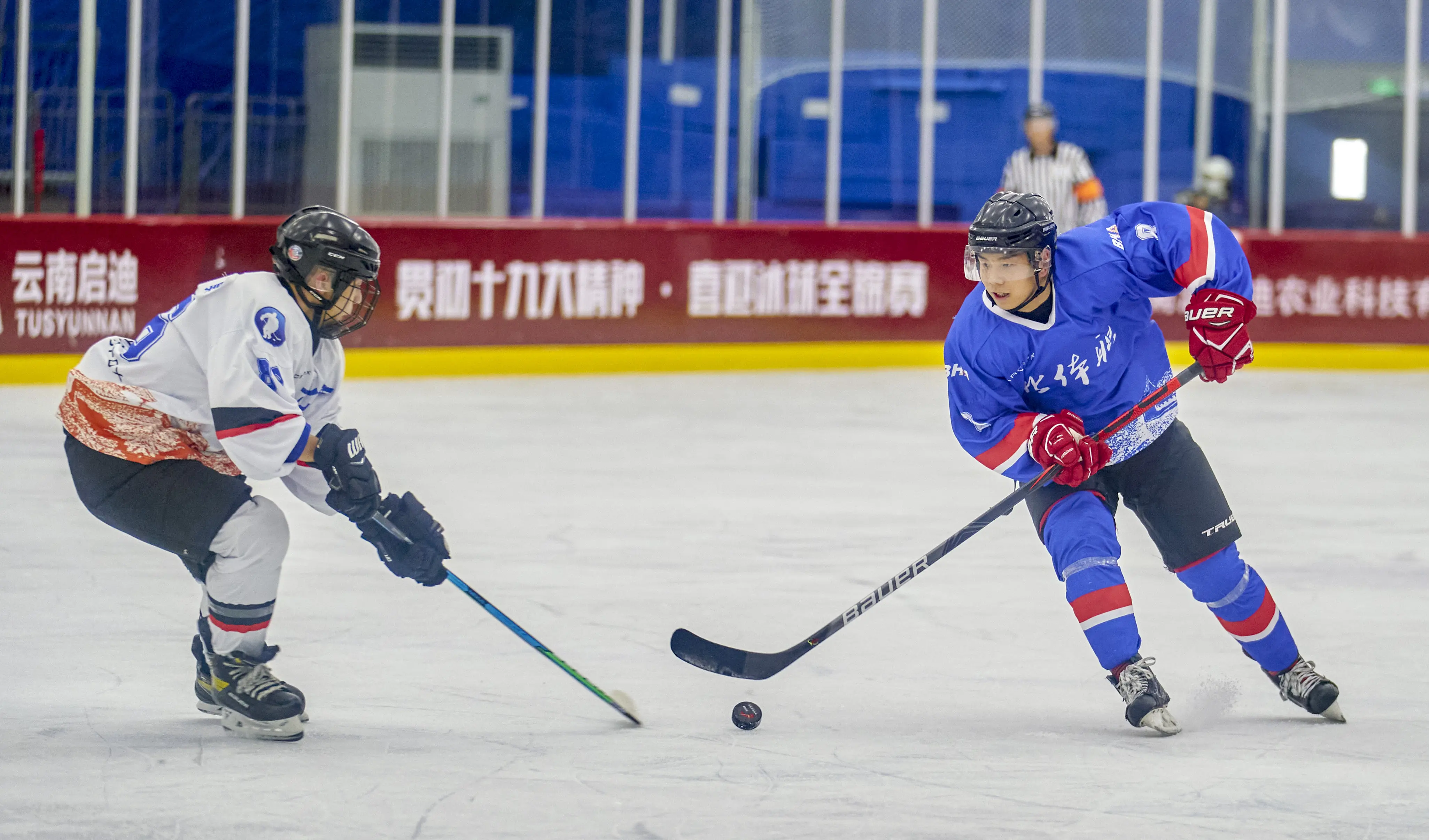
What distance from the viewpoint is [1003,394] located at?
3.76 metres

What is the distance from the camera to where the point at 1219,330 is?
366cm

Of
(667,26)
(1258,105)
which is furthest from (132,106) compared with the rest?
(1258,105)

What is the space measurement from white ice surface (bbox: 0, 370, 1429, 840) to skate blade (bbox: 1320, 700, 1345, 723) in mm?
29

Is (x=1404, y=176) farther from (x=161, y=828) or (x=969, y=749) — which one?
(x=161, y=828)

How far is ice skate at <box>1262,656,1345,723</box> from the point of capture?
148 inches

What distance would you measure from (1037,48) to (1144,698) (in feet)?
35.8

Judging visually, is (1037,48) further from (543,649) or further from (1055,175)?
(543,649)

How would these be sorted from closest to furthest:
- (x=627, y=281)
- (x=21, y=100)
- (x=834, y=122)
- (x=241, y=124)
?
(x=21, y=100) < (x=627, y=281) < (x=241, y=124) < (x=834, y=122)

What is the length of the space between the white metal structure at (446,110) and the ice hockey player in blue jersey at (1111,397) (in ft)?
30.0

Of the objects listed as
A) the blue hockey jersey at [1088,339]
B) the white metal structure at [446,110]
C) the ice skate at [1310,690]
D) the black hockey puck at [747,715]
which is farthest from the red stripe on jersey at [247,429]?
the white metal structure at [446,110]

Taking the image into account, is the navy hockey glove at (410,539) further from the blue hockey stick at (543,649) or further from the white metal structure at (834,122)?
the white metal structure at (834,122)

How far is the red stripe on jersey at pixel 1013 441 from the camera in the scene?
12.1 ft

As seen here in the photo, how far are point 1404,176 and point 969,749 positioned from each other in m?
11.9

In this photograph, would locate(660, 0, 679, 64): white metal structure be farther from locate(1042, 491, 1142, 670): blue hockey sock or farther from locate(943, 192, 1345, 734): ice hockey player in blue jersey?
locate(1042, 491, 1142, 670): blue hockey sock
